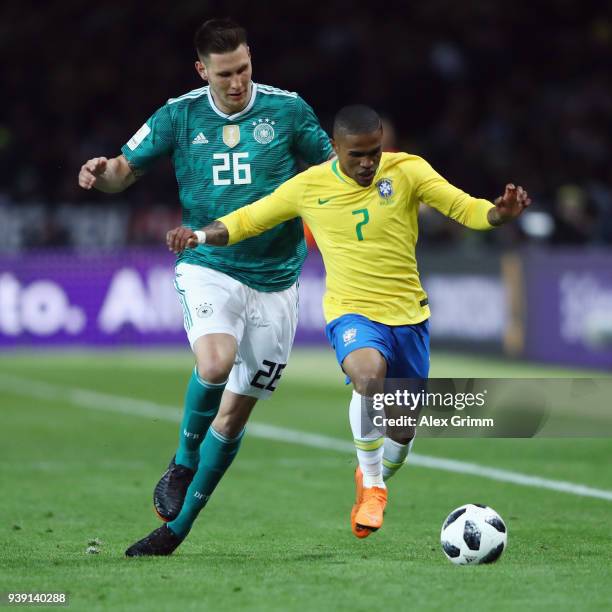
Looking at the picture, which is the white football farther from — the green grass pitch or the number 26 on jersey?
the number 26 on jersey

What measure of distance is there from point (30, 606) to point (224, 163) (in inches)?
98.8

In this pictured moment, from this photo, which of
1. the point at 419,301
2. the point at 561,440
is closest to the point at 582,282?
the point at 561,440

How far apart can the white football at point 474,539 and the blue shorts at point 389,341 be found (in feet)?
2.91

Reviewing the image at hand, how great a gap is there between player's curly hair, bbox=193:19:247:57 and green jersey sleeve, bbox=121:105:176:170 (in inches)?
14.0

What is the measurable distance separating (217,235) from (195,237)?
16 cm

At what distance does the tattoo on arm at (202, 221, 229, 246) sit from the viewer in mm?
6399

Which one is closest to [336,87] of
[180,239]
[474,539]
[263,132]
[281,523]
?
[281,523]

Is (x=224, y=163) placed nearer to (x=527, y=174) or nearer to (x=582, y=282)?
(x=582, y=282)

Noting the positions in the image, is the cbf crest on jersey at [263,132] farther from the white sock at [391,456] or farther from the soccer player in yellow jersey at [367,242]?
the white sock at [391,456]

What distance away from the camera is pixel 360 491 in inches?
261

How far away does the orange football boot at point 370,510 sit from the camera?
21.0ft

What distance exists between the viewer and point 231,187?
22.4 ft

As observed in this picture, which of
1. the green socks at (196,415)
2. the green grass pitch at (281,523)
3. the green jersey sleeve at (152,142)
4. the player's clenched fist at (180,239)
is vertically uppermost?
the green jersey sleeve at (152,142)

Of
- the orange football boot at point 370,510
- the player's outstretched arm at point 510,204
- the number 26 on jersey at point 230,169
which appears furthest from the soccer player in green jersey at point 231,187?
the player's outstretched arm at point 510,204
